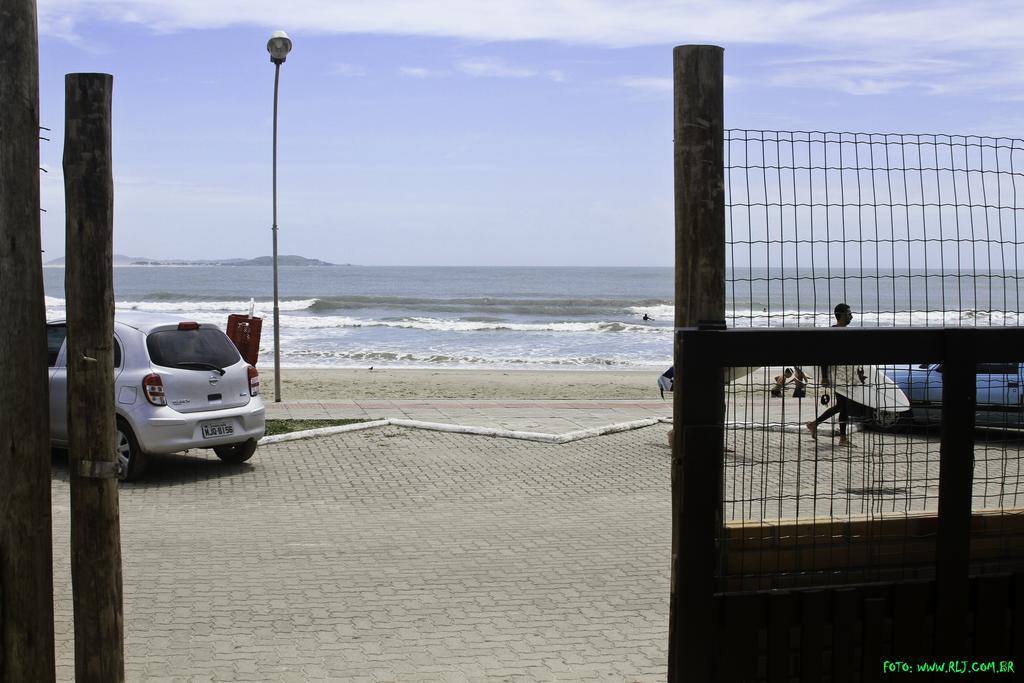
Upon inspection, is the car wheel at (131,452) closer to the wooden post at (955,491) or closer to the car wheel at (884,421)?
the car wheel at (884,421)

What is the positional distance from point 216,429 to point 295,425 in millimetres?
3548

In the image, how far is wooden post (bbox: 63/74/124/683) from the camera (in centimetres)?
411

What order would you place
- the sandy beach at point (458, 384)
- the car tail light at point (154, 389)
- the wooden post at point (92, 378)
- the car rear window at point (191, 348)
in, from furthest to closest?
1. the sandy beach at point (458, 384)
2. the car rear window at point (191, 348)
3. the car tail light at point (154, 389)
4. the wooden post at point (92, 378)

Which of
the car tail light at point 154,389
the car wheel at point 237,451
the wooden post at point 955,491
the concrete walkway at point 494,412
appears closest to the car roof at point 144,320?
the car tail light at point 154,389

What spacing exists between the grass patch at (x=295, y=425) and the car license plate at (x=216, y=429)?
261 centimetres

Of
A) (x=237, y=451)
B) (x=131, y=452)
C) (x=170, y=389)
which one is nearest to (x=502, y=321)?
(x=237, y=451)

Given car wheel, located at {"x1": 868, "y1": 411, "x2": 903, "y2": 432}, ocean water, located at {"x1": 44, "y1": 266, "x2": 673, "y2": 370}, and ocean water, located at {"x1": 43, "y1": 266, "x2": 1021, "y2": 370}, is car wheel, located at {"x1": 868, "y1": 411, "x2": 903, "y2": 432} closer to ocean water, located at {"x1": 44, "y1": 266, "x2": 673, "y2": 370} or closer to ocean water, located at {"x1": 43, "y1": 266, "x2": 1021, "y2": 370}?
ocean water, located at {"x1": 43, "y1": 266, "x2": 1021, "y2": 370}

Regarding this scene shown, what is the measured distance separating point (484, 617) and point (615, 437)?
7.59 meters

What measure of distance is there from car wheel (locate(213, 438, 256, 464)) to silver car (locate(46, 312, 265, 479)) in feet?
1.02

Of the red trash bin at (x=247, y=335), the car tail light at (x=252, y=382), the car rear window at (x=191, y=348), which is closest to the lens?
the car rear window at (x=191, y=348)

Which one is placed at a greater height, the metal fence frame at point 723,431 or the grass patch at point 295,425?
the metal fence frame at point 723,431

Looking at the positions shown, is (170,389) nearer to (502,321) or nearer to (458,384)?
(458,384)

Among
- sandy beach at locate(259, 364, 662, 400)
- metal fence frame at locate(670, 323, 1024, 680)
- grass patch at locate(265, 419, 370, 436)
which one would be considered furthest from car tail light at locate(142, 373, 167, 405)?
sandy beach at locate(259, 364, 662, 400)

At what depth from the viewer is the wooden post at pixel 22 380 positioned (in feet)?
13.1
